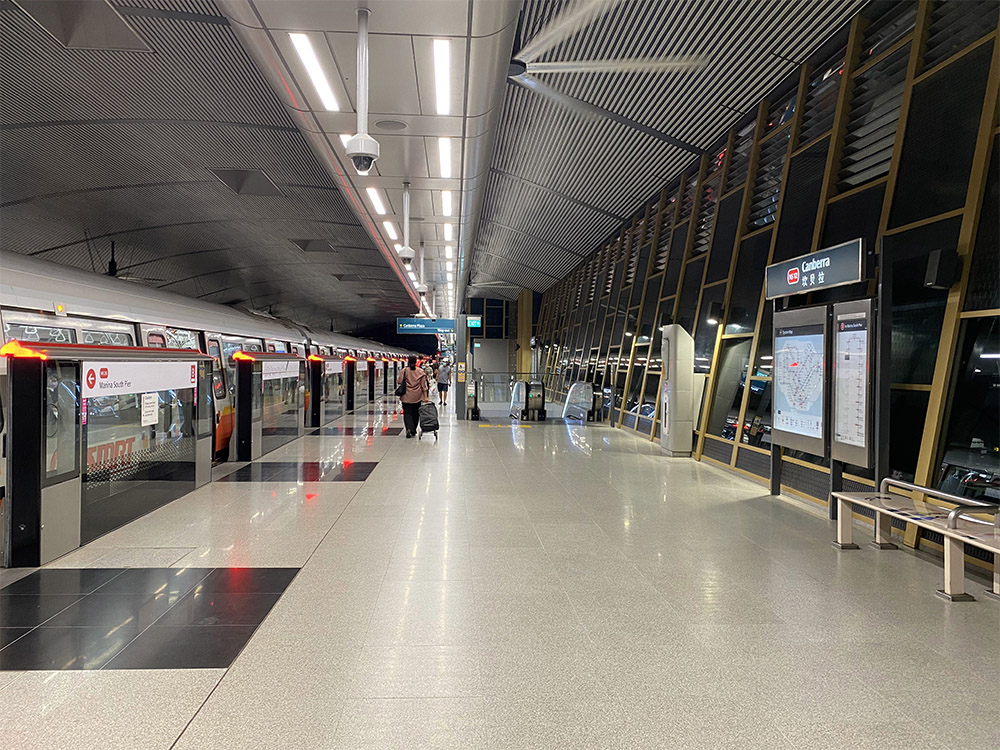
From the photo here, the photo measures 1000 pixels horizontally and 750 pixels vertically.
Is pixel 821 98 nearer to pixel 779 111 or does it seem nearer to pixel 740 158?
pixel 779 111

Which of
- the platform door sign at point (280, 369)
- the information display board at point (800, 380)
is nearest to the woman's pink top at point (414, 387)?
the platform door sign at point (280, 369)

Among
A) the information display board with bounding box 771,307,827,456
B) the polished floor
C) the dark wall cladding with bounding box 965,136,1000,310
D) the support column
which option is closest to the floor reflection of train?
the polished floor

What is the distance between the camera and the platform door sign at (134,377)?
5.42 m

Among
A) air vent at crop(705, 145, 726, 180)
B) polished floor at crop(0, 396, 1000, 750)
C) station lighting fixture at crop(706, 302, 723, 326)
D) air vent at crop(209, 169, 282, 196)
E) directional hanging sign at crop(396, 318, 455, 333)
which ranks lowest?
polished floor at crop(0, 396, 1000, 750)

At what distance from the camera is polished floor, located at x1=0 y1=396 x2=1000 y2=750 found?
2666 mm

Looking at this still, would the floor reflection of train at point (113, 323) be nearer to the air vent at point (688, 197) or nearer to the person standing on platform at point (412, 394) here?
the person standing on platform at point (412, 394)

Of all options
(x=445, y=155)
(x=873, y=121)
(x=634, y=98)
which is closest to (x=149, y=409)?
(x=445, y=155)

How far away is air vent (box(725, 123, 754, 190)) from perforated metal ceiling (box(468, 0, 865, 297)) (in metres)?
0.29

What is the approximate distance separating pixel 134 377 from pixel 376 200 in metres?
5.84

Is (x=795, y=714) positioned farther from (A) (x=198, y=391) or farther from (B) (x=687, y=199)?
(B) (x=687, y=199)

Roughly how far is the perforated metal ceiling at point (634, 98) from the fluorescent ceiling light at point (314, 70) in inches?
94.8

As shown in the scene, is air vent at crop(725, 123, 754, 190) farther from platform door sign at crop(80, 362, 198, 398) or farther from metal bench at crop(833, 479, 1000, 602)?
platform door sign at crop(80, 362, 198, 398)

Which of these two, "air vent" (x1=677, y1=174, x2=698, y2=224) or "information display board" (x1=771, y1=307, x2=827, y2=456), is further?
"air vent" (x1=677, y1=174, x2=698, y2=224)

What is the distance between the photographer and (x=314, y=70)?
6148 millimetres
